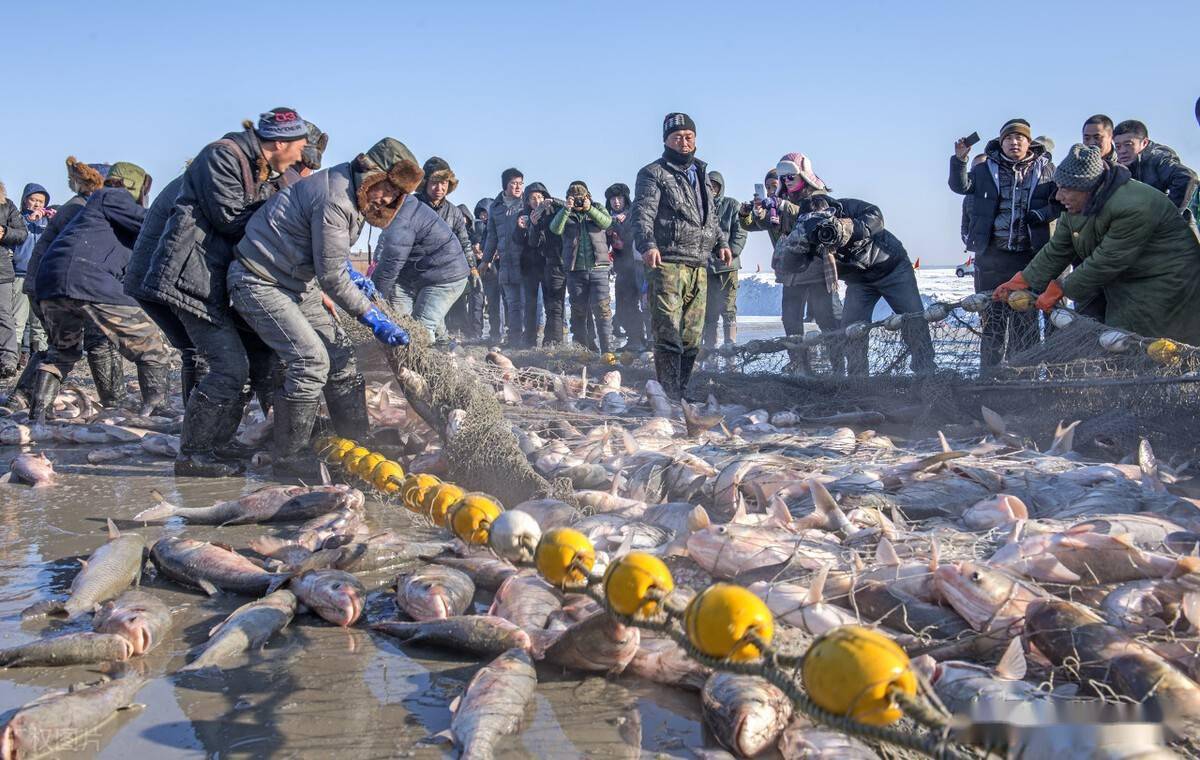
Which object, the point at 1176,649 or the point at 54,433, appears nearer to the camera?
the point at 1176,649

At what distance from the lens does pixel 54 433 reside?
798 cm

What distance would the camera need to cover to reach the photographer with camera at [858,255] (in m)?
9.01

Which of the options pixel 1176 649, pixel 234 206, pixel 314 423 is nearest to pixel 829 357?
pixel 314 423

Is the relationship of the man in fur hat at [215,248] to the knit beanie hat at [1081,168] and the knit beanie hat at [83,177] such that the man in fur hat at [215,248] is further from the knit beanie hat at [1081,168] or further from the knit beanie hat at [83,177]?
the knit beanie hat at [1081,168]

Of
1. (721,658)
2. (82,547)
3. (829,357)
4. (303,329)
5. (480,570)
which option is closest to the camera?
(721,658)

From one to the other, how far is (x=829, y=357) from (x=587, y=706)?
22.9 feet

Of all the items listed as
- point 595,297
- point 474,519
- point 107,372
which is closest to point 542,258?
point 595,297

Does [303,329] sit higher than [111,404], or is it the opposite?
[303,329]

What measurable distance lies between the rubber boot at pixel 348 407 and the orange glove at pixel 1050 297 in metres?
5.31

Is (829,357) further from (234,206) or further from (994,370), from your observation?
(234,206)

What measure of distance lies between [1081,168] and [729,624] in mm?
6017

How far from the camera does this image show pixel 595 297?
14.3 meters

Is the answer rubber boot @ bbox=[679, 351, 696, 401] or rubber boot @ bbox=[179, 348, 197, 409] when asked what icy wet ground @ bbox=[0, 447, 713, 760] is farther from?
rubber boot @ bbox=[679, 351, 696, 401]

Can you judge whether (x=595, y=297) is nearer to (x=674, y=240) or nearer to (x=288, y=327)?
(x=674, y=240)
